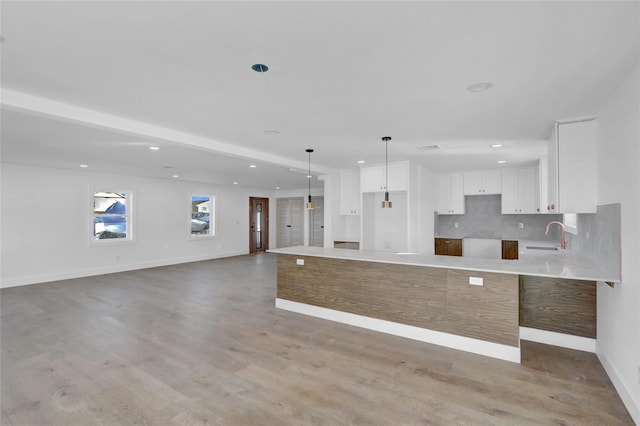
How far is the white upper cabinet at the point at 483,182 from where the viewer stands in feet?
21.3

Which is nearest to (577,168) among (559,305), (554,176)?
(554,176)

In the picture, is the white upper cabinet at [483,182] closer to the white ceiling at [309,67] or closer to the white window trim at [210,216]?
the white ceiling at [309,67]

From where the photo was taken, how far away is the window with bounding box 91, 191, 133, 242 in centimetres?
734

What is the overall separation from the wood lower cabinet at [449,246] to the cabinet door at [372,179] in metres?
2.23

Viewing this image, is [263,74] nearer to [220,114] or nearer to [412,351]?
[220,114]

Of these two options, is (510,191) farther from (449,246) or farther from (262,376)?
(262,376)

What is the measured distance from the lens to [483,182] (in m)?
6.67

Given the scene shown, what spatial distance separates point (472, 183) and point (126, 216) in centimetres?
828

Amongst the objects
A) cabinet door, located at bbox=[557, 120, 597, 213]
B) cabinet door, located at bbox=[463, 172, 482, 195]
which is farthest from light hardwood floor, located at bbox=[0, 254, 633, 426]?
cabinet door, located at bbox=[463, 172, 482, 195]

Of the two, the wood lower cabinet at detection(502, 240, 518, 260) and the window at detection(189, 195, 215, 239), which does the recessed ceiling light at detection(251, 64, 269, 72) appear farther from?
the window at detection(189, 195, 215, 239)

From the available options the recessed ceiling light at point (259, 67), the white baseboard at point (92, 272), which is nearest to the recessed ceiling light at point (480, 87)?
the recessed ceiling light at point (259, 67)

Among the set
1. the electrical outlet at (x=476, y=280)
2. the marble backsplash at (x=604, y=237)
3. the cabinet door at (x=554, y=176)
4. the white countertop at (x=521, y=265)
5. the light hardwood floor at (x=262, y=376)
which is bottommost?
the light hardwood floor at (x=262, y=376)

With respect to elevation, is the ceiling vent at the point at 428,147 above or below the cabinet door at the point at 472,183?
above

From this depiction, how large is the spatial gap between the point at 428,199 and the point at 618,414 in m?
4.58
